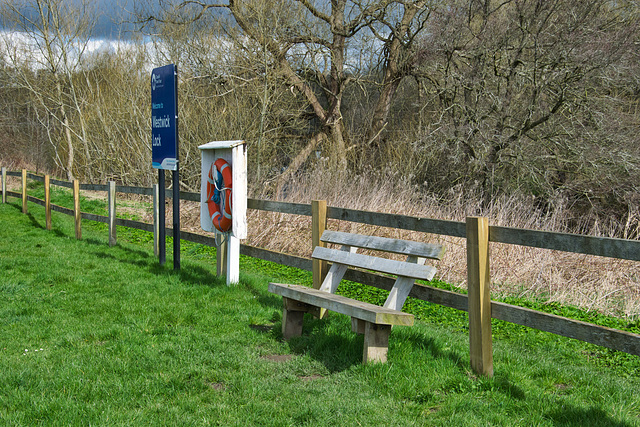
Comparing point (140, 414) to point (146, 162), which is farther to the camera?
point (146, 162)

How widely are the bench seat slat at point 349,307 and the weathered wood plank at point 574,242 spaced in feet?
2.73

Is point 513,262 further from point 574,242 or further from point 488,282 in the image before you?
point 574,242

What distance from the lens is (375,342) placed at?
3811 mm

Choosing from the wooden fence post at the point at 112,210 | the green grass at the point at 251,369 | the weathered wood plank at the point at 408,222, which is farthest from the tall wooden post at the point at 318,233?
the wooden fence post at the point at 112,210

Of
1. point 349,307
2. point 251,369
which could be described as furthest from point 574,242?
point 251,369

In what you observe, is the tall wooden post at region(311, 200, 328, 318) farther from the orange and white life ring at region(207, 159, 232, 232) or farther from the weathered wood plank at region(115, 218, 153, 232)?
the weathered wood plank at region(115, 218, 153, 232)

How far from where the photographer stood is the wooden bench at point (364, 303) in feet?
12.4

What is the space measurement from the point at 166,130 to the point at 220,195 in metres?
1.49

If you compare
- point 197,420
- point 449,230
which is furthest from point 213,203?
point 197,420

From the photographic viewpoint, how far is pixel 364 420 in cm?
314

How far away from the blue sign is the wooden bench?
295cm

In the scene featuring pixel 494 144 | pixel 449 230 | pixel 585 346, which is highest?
pixel 494 144

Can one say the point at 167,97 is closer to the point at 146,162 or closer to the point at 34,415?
the point at 34,415

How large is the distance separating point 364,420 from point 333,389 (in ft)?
1.52
